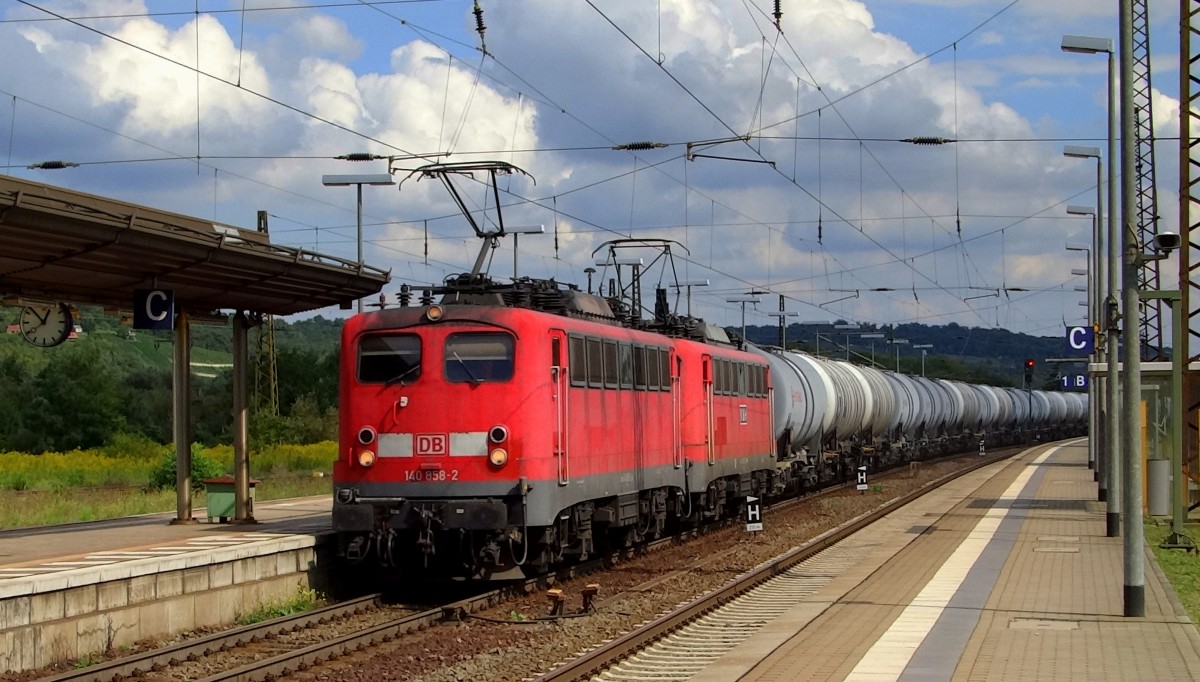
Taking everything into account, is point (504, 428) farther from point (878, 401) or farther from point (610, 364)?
point (878, 401)

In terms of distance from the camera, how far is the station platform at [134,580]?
12.2 meters

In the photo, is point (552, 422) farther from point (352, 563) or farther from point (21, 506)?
point (21, 506)

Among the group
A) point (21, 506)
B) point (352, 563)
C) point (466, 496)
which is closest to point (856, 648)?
point (466, 496)

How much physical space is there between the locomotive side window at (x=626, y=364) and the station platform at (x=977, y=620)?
158 inches

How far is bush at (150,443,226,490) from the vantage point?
32188 mm

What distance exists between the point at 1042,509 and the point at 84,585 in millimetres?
23744

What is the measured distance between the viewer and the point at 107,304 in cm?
1889

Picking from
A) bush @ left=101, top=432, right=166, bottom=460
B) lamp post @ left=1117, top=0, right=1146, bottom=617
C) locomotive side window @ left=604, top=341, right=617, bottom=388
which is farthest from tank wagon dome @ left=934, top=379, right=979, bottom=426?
lamp post @ left=1117, top=0, right=1146, bottom=617

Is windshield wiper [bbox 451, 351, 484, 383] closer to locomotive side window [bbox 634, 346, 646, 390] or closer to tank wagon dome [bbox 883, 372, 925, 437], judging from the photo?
locomotive side window [bbox 634, 346, 646, 390]

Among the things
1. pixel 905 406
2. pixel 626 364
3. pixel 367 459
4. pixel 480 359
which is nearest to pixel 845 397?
pixel 905 406

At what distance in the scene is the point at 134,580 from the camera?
13.5 meters

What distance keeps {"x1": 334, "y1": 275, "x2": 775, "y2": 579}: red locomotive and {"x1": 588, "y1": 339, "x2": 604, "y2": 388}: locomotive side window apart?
26mm

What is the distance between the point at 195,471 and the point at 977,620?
2217 centimetres

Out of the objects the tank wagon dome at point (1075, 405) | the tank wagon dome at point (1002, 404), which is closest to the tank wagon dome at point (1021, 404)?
the tank wagon dome at point (1002, 404)
